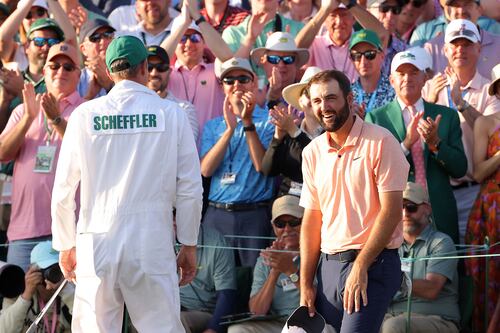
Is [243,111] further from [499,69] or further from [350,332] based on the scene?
[350,332]

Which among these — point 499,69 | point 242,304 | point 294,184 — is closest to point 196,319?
point 242,304

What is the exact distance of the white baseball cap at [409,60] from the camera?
30.9ft

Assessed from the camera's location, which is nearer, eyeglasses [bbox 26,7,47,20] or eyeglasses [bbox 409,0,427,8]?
eyeglasses [bbox 409,0,427,8]

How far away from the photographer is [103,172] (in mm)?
6840

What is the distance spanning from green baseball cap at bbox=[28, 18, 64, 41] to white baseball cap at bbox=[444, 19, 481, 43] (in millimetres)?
3624

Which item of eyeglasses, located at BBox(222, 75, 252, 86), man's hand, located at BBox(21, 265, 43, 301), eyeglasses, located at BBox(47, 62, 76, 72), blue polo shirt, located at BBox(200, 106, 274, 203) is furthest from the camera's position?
eyeglasses, located at BBox(47, 62, 76, 72)

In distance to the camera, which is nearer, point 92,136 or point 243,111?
point 92,136

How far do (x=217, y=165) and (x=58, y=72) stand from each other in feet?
5.50

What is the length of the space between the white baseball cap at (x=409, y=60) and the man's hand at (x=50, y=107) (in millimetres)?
2861

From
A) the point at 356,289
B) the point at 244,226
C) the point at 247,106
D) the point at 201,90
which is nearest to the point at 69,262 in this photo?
the point at 356,289

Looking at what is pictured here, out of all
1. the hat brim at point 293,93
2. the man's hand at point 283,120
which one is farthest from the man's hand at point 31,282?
the hat brim at point 293,93

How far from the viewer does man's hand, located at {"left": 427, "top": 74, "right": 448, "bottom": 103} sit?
32.0ft

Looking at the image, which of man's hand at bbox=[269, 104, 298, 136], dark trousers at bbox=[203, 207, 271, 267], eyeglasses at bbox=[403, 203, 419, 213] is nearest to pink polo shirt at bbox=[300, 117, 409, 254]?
eyeglasses at bbox=[403, 203, 419, 213]

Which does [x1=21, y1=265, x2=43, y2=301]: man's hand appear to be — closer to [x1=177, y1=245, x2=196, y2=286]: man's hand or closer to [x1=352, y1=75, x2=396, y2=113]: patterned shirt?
[x1=177, y1=245, x2=196, y2=286]: man's hand
